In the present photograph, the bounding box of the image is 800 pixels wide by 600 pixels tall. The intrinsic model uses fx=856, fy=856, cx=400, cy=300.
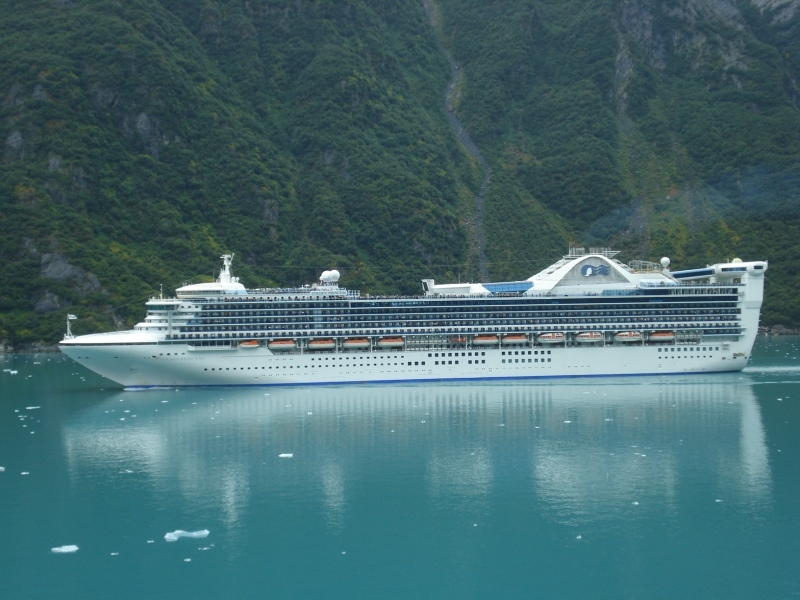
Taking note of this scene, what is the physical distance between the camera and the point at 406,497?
25859 millimetres

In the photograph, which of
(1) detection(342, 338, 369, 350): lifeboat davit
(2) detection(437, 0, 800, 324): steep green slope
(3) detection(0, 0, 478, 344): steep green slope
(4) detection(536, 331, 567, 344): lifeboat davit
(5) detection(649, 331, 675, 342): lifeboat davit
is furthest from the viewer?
(2) detection(437, 0, 800, 324): steep green slope

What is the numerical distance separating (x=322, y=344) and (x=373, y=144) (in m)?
60.3

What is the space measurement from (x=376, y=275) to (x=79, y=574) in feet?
232

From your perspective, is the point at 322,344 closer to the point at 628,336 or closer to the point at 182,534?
the point at 628,336

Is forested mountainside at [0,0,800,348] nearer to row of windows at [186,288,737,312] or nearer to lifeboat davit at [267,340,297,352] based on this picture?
row of windows at [186,288,737,312]

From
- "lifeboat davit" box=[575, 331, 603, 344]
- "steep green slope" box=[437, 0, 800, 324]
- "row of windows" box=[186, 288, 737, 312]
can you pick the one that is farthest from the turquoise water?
"steep green slope" box=[437, 0, 800, 324]

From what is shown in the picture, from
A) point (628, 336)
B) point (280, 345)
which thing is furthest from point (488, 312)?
point (280, 345)

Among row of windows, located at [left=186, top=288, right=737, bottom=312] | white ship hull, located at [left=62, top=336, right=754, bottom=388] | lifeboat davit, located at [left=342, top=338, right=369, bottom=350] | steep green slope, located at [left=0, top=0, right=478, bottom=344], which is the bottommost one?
white ship hull, located at [left=62, top=336, right=754, bottom=388]

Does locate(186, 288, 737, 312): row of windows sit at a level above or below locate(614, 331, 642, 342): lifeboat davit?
above

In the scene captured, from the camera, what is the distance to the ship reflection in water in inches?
1022

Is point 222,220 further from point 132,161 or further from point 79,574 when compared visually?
point 79,574

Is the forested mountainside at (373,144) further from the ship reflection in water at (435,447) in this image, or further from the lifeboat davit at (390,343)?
the ship reflection in water at (435,447)

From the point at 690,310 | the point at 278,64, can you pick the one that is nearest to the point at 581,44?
the point at 278,64

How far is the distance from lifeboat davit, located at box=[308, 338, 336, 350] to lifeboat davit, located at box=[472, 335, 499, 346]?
810cm
